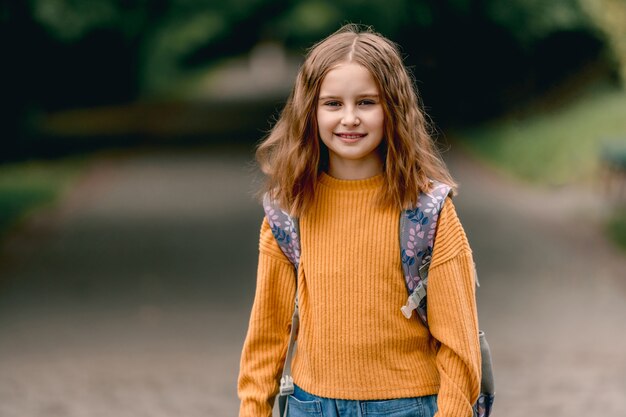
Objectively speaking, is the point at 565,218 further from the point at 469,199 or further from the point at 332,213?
the point at 332,213

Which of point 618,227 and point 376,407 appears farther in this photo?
point 618,227

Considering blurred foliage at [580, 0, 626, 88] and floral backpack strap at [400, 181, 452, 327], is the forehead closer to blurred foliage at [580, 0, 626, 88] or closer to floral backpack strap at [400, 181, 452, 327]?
floral backpack strap at [400, 181, 452, 327]

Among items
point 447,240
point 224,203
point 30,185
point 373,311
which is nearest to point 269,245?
point 373,311

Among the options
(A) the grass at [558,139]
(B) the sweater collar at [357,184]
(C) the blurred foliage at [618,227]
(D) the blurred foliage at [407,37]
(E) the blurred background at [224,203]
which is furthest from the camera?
(A) the grass at [558,139]

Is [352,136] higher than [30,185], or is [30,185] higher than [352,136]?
[30,185]

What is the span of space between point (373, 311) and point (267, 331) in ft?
1.01

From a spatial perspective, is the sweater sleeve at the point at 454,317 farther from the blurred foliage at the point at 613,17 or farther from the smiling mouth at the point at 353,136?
the blurred foliage at the point at 613,17

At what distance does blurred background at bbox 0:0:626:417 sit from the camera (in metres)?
6.12

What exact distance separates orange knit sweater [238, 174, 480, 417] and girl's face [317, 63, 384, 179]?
0.06 m

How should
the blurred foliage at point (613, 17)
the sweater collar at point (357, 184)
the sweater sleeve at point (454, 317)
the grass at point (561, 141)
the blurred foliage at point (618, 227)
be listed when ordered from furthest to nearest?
the grass at point (561, 141) < the blurred foliage at point (613, 17) < the blurred foliage at point (618, 227) < the sweater collar at point (357, 184) < the sweater sleeve at point (454, 317)

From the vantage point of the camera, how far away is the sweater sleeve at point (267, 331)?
2.53 meters

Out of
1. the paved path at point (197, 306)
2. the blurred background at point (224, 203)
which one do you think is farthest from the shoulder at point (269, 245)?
the paved path at point (197, 306)

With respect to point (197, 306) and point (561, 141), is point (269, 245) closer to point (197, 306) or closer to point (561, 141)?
point (197, 306)

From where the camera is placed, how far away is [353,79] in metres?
2.40
